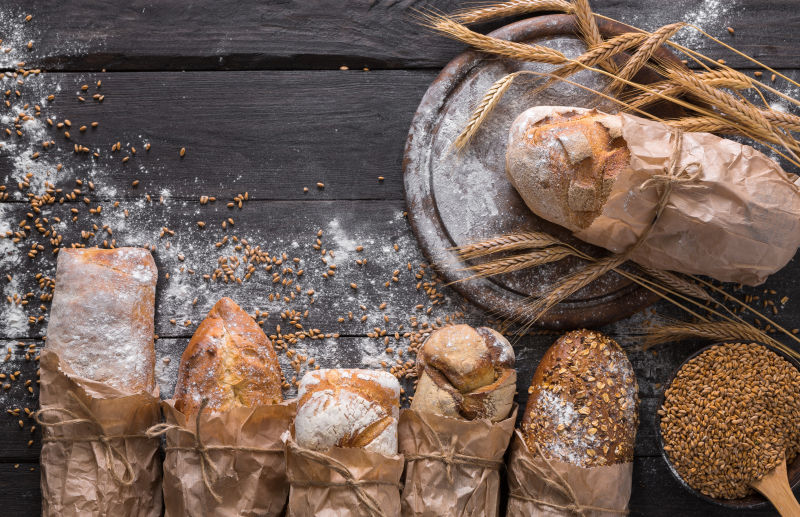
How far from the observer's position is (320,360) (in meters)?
2.21

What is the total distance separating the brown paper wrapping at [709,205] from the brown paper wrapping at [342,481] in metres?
1.03

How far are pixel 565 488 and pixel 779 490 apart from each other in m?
0.73

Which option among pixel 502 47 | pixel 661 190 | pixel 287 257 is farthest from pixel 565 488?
pixel 502 47

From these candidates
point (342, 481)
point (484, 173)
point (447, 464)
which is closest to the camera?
point (342, 481)

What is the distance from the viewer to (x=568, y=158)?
1.88 metres

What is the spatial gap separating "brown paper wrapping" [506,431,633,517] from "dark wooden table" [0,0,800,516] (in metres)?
0.35

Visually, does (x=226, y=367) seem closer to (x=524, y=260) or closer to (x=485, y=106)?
(x=524, y=260)

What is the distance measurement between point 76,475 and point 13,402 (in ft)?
1.54

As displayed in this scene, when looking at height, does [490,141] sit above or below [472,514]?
above

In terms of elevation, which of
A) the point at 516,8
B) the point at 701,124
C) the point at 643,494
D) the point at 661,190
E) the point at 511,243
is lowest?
the point at 643,494

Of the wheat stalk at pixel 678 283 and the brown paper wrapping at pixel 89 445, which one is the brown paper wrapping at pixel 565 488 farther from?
the brown paper wrapping at pixel 89 445

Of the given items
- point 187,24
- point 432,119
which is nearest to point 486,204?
point 432,119

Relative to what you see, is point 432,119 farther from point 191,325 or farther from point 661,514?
point 661,514

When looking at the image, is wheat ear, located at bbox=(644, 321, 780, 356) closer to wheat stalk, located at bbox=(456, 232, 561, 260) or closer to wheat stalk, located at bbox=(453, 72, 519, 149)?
wheat stalk, located at bbox=(456, 232, 561, 260)
